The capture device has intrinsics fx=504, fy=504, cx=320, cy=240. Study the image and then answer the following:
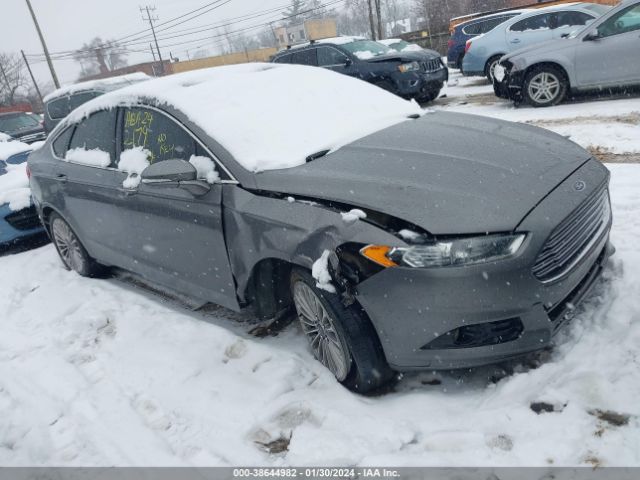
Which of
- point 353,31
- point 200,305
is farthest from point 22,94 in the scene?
point 200,305

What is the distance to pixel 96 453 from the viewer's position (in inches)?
101

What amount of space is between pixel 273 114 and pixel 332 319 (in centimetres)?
145

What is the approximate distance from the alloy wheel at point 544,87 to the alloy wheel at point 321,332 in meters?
7.10

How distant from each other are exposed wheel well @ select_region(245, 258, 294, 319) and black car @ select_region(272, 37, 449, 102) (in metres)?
8.11

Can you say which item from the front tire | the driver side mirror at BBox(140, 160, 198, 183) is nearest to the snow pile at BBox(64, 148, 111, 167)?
the driver side mirror at BBox(140, 160, 198, 183)

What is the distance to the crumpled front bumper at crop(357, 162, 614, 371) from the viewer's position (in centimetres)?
213

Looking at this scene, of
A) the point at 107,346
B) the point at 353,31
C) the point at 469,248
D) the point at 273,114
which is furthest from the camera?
the point at 353,31

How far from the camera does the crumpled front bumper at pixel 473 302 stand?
2.13m

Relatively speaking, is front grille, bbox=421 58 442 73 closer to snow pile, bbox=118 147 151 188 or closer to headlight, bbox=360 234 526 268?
snow pile, bbox=118 147 151 188

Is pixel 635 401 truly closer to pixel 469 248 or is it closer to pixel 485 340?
pixel 485 340

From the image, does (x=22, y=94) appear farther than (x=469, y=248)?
Yes

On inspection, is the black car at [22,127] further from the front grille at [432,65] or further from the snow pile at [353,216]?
the snow pile at [353,216]

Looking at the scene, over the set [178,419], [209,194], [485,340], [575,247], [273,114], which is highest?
[273,114]

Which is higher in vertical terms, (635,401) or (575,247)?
(575,247)
